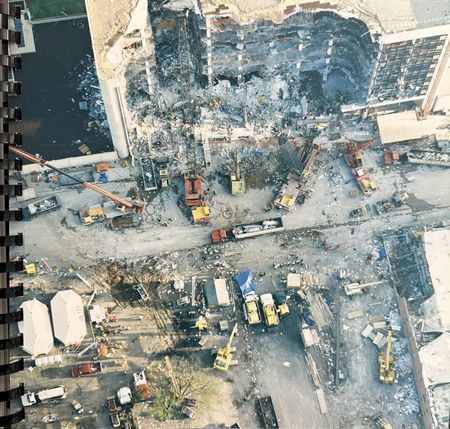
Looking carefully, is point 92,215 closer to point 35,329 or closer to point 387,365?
point 35,329

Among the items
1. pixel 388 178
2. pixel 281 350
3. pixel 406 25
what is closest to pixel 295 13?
pixel 406 25

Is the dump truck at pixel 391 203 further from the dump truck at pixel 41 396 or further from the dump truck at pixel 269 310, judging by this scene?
the dump truck at pixel 41 396

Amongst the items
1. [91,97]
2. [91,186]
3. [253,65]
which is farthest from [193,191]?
[91,97]

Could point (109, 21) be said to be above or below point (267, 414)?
above

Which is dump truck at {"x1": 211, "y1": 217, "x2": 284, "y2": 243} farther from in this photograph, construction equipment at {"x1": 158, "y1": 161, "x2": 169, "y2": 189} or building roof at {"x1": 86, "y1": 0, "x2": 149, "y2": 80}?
building roof at {"x1": 86, "y1": 0, "x2": 149, "y2": 80}

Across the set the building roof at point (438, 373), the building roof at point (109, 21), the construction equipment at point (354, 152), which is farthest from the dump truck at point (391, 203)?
the building roof at point (109, 21)

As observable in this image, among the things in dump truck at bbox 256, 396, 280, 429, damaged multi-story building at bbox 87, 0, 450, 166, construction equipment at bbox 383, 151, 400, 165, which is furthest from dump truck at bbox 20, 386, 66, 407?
construction equipment at bbox 383, 151, 400, 165
